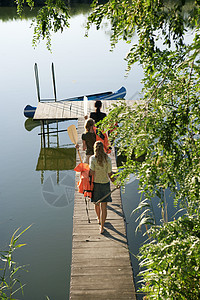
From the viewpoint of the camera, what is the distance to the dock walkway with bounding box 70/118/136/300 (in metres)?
4.79

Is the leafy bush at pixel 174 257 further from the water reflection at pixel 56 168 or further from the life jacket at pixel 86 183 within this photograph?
the water reflection at pixel 56 168

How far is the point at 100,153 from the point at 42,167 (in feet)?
23.7

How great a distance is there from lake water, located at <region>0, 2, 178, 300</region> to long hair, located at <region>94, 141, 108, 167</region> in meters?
1.03

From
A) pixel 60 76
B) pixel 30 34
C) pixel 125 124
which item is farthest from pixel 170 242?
pixel 30 34

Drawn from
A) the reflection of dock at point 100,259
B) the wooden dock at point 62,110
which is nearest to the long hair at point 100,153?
the reflection of dock at point 100,259

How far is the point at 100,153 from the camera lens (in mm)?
5090

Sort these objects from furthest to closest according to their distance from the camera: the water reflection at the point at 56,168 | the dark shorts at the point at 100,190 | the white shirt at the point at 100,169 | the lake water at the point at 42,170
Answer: the water reflection at the point at 56,168 → the lake water at the point at 42,170 → the dark shorts at the point at 100,190 → the white shirt at the point at 100,169

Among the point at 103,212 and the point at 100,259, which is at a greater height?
the point at 103,212

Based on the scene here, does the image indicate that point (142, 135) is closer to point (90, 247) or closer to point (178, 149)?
point (178, 149)

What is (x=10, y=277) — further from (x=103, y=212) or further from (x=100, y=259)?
(x=103, y=212)

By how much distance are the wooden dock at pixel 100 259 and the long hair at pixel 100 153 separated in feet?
4.64

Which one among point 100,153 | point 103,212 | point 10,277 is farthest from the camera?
point 103,212

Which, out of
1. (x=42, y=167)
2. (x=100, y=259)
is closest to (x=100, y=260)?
(x=100, y=259)

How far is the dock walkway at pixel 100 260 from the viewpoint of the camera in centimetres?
479
